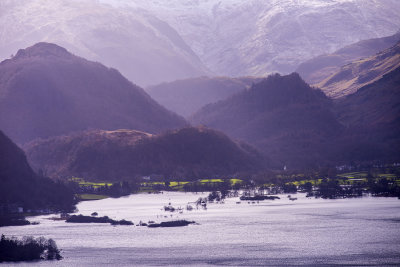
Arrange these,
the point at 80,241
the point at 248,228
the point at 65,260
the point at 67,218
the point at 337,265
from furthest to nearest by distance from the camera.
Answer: the point at 67,218
the point at 248,228
the point at 80,241
the point at 65,260
the point at 337,265

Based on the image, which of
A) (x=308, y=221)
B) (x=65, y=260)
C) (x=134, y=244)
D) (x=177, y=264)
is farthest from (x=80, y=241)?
(x=308, y=221)

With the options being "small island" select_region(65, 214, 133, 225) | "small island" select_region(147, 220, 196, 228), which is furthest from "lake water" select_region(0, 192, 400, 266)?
"small island" select_region(147, 220, 196, 228)

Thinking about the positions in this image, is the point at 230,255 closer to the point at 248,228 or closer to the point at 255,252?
the point at 255,252

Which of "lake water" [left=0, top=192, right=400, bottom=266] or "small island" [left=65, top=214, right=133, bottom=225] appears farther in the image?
"small island" [left=65, top=214, right=133, bottom=225]

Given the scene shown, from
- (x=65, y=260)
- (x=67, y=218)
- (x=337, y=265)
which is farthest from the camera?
(x=67, y=218)

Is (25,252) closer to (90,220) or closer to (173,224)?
(173,224)

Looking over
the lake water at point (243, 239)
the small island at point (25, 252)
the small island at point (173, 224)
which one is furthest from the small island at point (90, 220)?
the small island at point (25, 252)

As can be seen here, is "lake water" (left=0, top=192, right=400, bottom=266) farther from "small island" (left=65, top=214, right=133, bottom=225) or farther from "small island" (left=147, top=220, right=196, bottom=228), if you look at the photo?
"small island" (left=147, top=220, right=196, bottom=228)

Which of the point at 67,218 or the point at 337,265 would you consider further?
the point at 67,218
